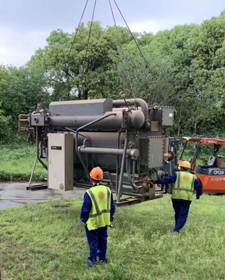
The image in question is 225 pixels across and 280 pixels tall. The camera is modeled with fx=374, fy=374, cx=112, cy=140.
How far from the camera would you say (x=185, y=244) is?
641 centimetres

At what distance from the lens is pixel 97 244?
5629 millimetres

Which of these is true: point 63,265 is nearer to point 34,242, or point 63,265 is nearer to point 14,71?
point 34,242

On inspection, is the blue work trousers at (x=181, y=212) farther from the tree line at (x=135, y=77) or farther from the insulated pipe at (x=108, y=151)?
the tree line at (x=135, y=77)

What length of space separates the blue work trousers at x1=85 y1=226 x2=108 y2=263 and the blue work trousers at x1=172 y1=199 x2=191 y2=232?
2.15 meters

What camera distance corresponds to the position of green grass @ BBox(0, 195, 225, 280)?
5133 millimetres

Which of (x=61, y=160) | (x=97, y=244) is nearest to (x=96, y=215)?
(x=97, y=244)

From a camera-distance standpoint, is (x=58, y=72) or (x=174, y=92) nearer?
(x=174, y=92)

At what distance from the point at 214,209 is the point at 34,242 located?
16.5 feet

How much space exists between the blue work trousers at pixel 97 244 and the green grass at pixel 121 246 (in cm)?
20

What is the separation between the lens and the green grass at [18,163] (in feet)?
49.8

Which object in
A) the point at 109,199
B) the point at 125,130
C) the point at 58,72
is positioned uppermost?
the point at 58,72

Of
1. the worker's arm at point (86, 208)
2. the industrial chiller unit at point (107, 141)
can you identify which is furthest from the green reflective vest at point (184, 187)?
the worker's arm at point (86, 208)

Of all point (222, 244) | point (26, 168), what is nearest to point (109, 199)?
point (222, 244)

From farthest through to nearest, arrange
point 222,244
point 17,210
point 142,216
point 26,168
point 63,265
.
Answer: point 26,168
point 17,210
point 142,216
point 222,244
point 63,265
